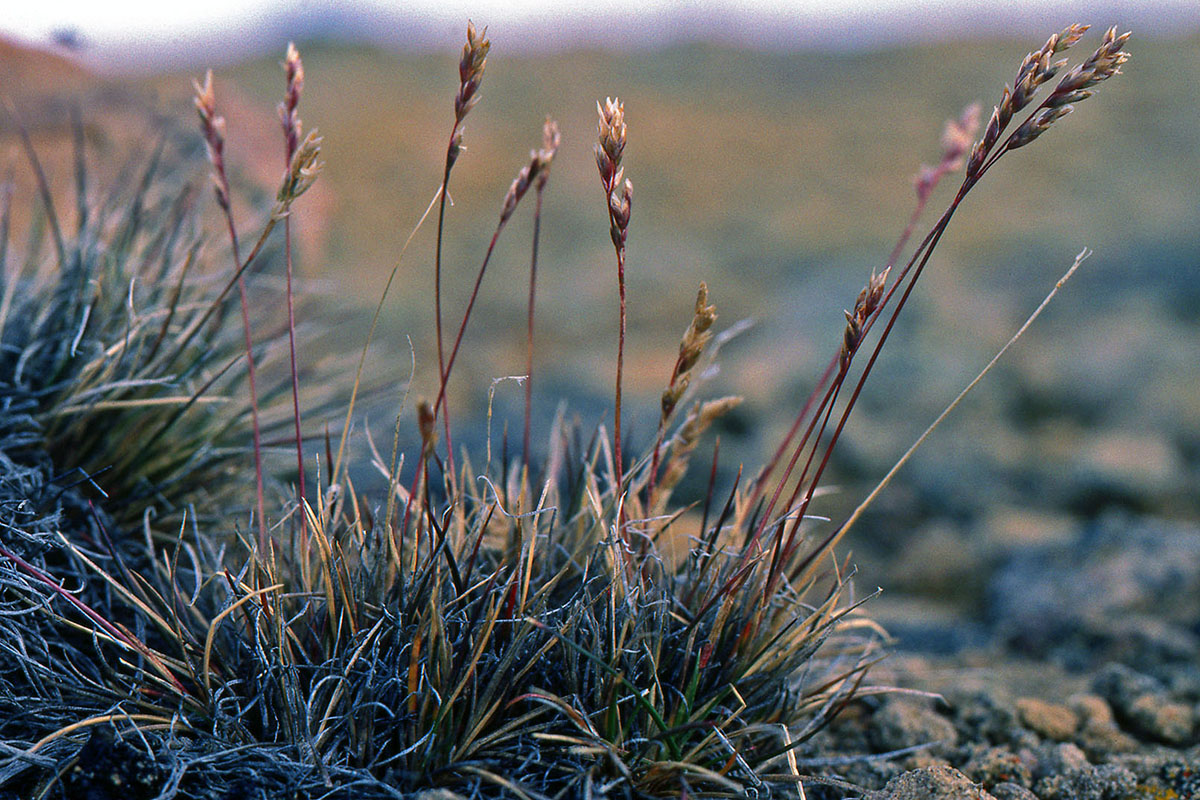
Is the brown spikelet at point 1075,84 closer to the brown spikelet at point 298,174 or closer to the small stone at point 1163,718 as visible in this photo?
the brown spikelet at point 298,174

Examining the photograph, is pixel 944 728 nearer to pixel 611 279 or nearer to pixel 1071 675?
pixel 1071 675

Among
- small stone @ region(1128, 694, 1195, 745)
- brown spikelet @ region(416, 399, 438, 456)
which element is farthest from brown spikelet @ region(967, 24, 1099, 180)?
small stone @ region(1128, 694, 1195, 745)

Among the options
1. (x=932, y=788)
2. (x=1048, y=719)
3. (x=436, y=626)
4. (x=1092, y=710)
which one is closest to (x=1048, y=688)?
(x=1092, y=710)

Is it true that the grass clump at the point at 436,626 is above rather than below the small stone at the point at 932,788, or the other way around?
above

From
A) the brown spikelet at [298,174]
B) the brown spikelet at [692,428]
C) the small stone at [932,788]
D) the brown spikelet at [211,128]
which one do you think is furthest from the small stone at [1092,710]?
the brown spikelet at [211,128]

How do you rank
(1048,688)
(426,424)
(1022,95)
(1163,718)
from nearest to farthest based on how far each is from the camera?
(426,424), (1022,95), (1163,718), (1048,688)

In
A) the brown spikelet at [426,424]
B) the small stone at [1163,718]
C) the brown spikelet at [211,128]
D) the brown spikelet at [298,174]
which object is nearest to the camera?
the brown spikelet at [426,424]

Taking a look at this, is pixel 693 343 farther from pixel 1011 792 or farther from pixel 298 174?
pixel 1011 792
